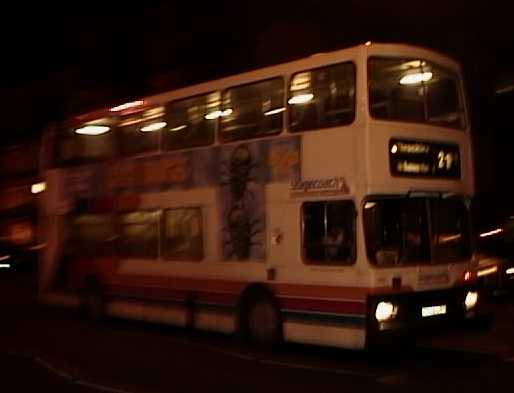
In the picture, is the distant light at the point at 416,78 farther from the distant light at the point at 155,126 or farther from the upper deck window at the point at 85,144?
the upper deck window at the point at 85,144

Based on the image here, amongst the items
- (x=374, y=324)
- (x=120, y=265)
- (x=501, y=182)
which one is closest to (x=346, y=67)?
(x=374, y=324)

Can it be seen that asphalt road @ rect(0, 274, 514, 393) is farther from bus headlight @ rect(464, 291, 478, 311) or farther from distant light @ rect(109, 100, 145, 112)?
distant light @ rect(109, 100, 145, 112)

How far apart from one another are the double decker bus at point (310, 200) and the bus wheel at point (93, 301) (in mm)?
1010

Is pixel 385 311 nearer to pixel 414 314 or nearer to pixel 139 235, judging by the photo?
pixel 414 314

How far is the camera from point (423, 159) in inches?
409

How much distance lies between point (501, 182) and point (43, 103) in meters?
22.9

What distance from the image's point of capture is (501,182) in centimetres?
1986

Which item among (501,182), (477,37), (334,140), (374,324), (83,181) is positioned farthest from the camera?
(501,182)

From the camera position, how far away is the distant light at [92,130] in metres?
15.2

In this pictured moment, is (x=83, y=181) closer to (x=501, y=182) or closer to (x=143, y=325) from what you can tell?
(x=143, y=325)

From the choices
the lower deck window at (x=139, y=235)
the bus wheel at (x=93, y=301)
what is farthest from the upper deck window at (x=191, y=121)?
the bus wheel at (x=93, y=301)

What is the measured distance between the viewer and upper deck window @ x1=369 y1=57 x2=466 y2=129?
10156mm

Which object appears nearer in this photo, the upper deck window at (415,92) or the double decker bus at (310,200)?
Answer: the double decker bus at (310,200)

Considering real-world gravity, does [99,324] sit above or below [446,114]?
below
